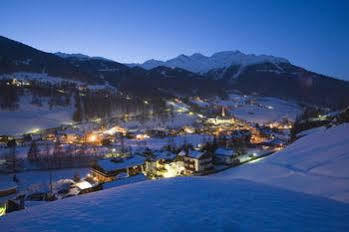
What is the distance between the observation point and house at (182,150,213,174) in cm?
3431

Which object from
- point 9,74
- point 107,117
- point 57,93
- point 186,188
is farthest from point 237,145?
point 9,74

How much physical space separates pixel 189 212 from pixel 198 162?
26.4 m

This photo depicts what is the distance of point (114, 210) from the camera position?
870 cm

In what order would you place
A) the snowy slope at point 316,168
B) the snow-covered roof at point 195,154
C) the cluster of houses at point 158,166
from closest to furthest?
the snowy slope at point 316,168, the cluster of houses at point 158,166, the snow-covered roof at point 195,154

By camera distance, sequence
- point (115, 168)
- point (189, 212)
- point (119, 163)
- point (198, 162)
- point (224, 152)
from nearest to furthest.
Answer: point (189, 212) < point (115, 168) < point (119, 163) < point (198, 162) < point (224, 152)

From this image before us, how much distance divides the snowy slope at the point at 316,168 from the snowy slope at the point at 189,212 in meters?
6.47

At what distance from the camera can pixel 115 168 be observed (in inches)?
1294

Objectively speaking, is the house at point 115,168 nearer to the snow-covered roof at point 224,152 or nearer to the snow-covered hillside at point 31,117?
the snow-covered roof at point 224,152

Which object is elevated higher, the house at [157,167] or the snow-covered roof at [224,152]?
the snow-covered roof at [224,152]

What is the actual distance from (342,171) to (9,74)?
573 ft

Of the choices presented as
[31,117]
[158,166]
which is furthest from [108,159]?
[31,117]

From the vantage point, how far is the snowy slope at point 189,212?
24.2ft

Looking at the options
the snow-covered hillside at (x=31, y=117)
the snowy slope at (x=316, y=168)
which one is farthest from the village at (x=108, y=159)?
the snowy slope at (x=316, y=168)

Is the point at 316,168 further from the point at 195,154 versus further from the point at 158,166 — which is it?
the point at 158,166
